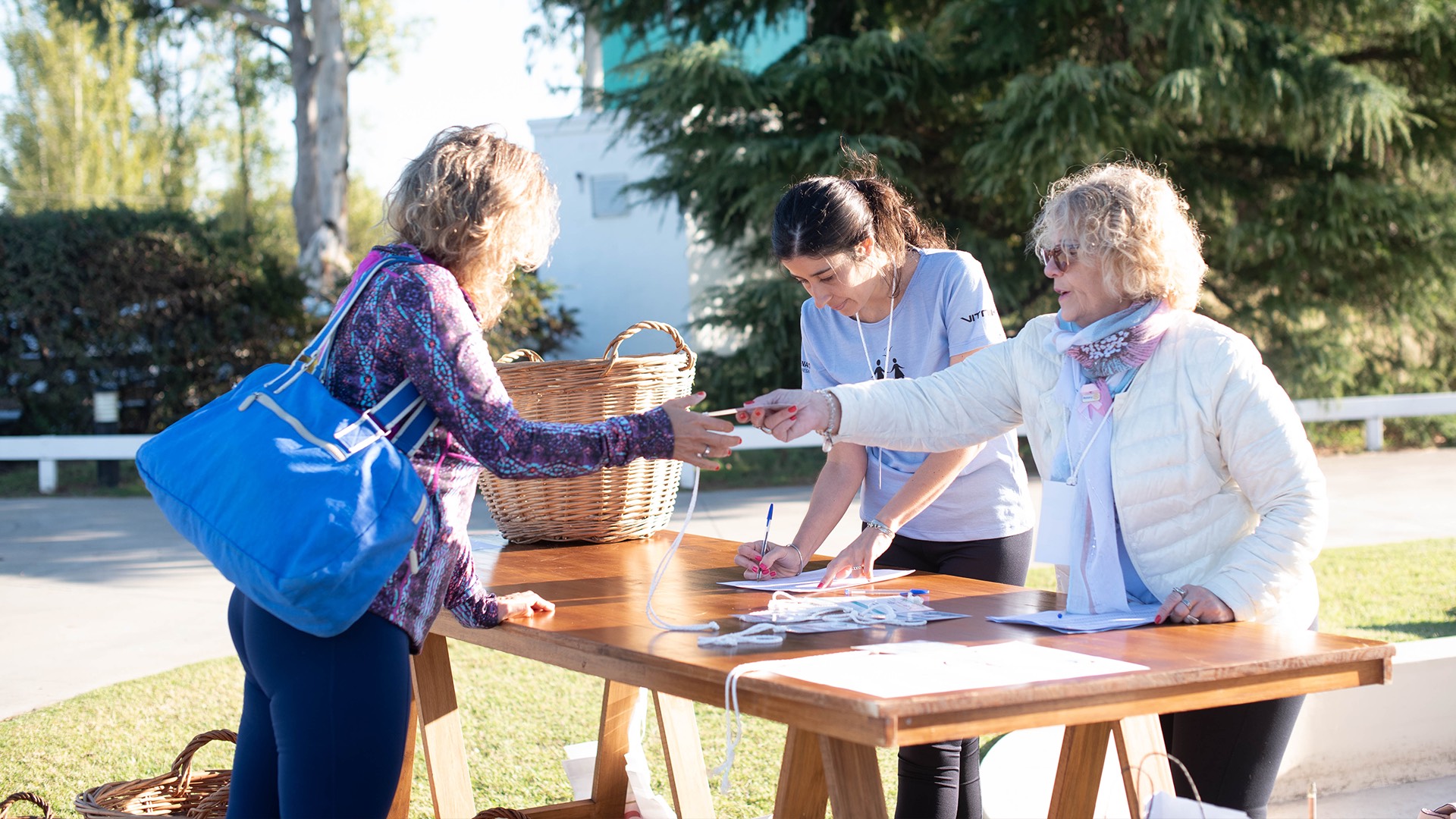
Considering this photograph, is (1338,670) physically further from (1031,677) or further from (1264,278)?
(1264,278)

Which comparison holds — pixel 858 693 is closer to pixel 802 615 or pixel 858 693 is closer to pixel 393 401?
pixel 802 615

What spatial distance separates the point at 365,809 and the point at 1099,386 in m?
1.37

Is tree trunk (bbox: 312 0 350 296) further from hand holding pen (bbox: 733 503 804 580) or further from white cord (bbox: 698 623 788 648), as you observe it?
white cord (bbox: 698 623 788 648)

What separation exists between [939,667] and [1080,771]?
0.61 metres

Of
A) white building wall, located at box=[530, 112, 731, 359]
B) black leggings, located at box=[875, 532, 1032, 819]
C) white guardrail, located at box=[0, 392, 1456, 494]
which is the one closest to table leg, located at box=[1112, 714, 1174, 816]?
black leggings, located at box=[875, 532, 1032, 819]

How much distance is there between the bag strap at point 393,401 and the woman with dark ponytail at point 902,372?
905 millimetres

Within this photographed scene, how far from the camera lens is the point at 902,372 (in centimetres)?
283

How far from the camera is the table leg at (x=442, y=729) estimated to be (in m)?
2.74

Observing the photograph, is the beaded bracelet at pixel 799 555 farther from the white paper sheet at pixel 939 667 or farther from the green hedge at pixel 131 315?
the green hedge at pixel 131 315

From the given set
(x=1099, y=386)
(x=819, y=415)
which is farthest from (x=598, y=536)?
(x=1099, y=386)

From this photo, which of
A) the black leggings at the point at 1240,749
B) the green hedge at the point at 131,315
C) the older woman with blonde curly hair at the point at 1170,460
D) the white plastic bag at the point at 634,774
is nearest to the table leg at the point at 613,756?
the white plastic bag at the point at 634,774

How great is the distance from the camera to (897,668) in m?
1.64

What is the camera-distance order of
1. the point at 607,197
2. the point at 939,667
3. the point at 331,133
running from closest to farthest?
the point at 939,667
the point at 331,133
the point at 607,197

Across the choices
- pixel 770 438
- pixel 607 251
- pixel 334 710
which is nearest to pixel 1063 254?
pixel 334 710
